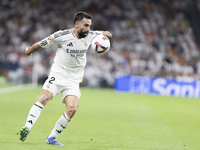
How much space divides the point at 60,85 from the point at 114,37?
19490mm

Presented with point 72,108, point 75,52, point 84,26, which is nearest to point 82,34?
point 84,26

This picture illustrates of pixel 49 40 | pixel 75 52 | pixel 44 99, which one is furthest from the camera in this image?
pixel 75 52

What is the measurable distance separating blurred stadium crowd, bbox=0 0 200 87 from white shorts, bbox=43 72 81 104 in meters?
16.7

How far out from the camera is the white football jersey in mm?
6133

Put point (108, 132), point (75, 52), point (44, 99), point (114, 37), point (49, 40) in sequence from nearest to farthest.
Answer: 1. point (44, 99)
2. point (49, 40)
3. point (75, 52)
4. point (108, 132)
5. point (114, 37)

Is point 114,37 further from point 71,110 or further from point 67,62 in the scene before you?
point 71,110

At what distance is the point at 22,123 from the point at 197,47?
62.8 ft

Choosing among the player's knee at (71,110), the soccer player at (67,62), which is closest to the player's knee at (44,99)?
the soccer player at (67,62)

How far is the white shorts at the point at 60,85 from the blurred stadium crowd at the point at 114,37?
16.7 m

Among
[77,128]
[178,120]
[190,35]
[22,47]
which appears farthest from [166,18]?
[77,128]

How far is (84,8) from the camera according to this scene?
27.0 m

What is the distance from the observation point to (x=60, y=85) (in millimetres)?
6133

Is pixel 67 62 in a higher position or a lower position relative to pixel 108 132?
higher

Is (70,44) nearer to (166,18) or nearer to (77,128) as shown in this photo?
(77,128)
